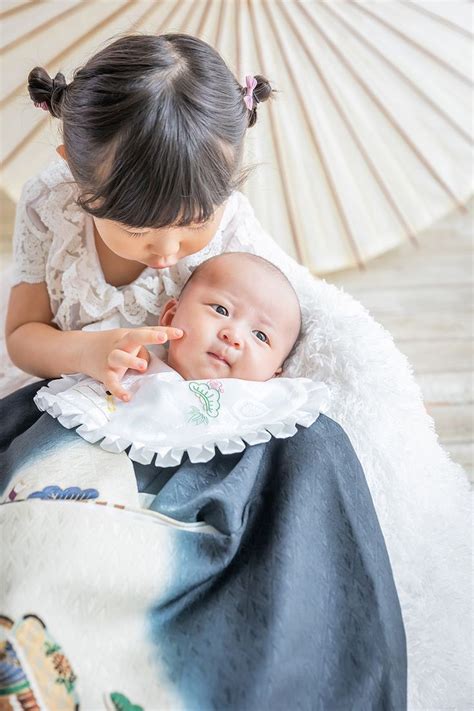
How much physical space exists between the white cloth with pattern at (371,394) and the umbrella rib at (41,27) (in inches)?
11.6

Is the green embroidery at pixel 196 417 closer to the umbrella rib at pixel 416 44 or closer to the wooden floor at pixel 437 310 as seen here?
the wooden floor at pixel 437 310

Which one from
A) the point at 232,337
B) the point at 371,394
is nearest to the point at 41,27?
the point at 232,337

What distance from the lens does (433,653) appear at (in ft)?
3.43

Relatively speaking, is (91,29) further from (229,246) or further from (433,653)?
(433,653)

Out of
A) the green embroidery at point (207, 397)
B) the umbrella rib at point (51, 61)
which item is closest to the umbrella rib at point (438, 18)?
the umbrella rib at point (51, 61)

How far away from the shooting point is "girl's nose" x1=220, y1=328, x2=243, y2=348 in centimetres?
111

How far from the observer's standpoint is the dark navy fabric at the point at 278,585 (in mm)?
833

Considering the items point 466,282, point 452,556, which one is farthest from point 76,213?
point 466,282

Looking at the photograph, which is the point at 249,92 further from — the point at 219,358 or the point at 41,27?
the point at 41,27

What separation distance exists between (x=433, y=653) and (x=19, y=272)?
0.83m

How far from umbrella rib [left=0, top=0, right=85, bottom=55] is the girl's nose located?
0.68m

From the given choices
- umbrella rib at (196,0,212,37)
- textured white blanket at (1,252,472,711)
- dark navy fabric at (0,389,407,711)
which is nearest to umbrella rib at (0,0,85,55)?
umbrella rib at (196,0,212,37)

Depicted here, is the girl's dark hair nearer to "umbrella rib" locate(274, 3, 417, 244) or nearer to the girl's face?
the girl's face

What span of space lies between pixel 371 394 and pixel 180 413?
0.94ft
